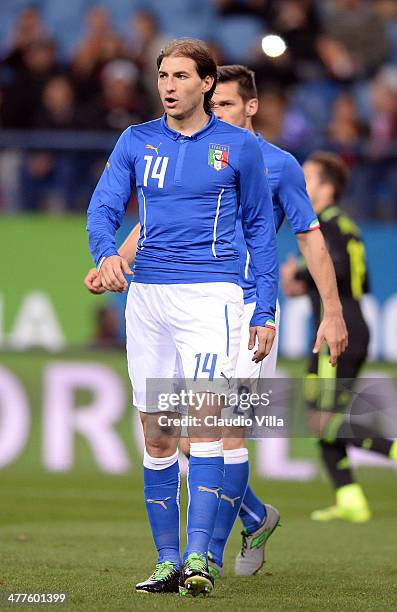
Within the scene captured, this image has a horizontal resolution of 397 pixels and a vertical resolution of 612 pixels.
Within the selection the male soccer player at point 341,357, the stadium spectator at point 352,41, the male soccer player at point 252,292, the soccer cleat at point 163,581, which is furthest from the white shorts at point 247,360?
the stadium spectator at point 352,41

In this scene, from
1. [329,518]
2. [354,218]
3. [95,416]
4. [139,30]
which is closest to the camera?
[329,518]

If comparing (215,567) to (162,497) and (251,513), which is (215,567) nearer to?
(251,513)

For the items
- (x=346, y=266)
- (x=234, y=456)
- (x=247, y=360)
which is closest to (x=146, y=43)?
(x=346, y=266)

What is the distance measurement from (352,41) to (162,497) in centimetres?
1003

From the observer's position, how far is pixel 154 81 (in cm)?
1411

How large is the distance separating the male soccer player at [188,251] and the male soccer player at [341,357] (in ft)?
12.2

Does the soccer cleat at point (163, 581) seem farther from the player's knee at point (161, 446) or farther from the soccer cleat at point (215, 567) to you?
the soccer cleat at point (215, 567)

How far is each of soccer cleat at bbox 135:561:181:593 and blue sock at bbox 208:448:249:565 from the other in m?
0.75

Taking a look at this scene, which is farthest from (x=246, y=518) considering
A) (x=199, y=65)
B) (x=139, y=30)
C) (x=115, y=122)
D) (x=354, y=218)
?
(x=139, y=30)

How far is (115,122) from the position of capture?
13.5m

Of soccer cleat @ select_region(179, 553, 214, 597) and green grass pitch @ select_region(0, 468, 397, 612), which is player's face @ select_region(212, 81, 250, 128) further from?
soccer cleat @ select_region(179, 553, 214, 597)

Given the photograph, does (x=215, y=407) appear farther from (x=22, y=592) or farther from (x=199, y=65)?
(x=199, y=65)

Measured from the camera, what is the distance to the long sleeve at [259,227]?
5598mm

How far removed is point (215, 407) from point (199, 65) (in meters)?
1.40
